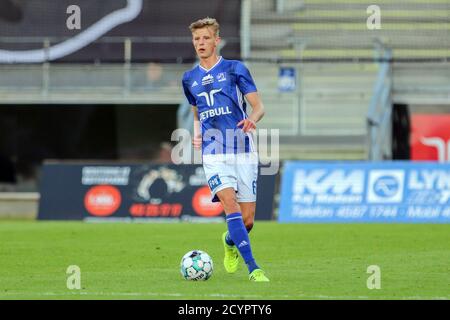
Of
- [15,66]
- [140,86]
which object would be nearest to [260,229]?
[140,86]

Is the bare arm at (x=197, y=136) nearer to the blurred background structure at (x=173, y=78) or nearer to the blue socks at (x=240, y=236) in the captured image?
the blue socks at (x=240, y=236)

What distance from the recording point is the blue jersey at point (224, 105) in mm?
11242

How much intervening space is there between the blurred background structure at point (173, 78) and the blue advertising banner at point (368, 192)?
226 cm

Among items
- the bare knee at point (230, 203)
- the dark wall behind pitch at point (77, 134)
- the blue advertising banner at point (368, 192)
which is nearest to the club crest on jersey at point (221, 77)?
the bare knee at point (230, 203)

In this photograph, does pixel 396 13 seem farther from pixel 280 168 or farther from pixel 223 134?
pixel 223 134

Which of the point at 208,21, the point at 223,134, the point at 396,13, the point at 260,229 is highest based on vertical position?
the point at 396,13

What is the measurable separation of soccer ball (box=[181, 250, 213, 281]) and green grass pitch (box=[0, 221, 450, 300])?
0.11 m

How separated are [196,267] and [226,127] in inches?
55.4

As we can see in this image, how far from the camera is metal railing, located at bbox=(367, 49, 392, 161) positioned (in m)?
25.2

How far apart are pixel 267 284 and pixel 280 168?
14.3 m

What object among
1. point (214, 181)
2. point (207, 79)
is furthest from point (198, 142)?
point (207, 79)

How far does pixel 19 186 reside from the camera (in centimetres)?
2762

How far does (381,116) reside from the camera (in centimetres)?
2577

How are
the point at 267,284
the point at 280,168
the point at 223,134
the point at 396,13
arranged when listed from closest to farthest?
1. the point at 267,284
2. the point at 223,134
3. the point at 280,168
4. the point at 396,13
